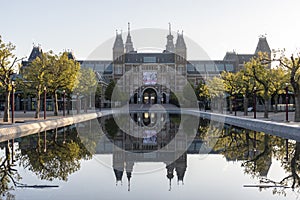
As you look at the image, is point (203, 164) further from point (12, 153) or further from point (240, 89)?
point (240, 89)

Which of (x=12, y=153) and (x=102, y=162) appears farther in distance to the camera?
(x=12, y=153)

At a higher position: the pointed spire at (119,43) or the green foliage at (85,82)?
the pointed spire at (119,43)

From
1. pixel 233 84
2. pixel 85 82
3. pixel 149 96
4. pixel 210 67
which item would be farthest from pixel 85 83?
pixel 210 67

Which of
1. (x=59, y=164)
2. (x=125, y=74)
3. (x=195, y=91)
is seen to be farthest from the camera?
(x=125, y=74)

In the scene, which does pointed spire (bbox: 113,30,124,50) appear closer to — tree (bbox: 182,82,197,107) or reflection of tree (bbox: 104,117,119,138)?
tree (bbox: 182,82,197,107)

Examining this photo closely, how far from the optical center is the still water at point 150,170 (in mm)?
6336

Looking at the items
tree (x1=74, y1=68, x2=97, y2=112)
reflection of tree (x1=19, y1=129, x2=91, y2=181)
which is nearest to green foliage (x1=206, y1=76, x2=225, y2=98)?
tree (x1=74, y1=68, x2=97, y2=112)

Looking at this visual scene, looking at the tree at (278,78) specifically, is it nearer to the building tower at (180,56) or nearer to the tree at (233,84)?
the tree at (233,84)

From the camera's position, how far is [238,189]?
21.5ft

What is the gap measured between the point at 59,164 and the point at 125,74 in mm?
88484

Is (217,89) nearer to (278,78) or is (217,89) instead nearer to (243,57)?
(278,78)

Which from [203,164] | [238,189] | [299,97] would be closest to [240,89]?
[299,97]

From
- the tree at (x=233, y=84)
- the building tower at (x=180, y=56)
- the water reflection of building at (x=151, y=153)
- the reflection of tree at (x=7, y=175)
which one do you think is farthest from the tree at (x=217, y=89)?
the building tower at (x=180, y=56)

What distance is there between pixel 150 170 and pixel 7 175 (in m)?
2.78
